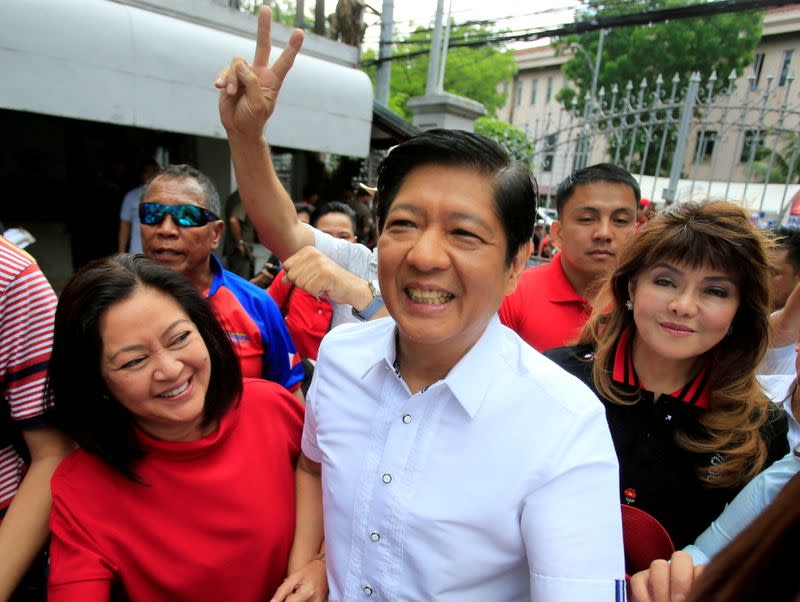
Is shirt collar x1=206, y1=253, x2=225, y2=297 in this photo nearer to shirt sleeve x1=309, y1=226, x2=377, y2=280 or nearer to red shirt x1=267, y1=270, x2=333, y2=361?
shirt sleeve x1=309, y1=226, x2=377, y2=280

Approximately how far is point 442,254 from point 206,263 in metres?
1.53

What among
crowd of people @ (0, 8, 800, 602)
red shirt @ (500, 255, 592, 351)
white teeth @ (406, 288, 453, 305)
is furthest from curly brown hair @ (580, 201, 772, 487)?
white teeth @ (406, 288, 453, 305)

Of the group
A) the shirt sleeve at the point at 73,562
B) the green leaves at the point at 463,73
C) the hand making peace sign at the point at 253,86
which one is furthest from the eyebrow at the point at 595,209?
the green leaves at the point at 463,73

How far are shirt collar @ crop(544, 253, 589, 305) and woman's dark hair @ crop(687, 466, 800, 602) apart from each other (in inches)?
67.1

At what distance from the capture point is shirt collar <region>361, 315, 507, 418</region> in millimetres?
1049

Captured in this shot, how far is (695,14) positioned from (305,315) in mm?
6296

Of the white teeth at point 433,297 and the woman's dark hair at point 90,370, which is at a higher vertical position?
the white teeth at point 433,297

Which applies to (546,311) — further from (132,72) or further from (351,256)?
(132,72)

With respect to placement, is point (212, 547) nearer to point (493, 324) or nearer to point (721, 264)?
point (493, 324)

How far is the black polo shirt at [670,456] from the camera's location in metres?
1.38

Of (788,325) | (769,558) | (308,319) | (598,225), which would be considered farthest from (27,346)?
(788,325)

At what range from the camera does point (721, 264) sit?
146 centimetres

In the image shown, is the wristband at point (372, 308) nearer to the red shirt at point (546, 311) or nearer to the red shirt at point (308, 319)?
the red shirt at point (546, 311)

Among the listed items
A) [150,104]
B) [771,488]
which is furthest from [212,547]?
[150,104]
